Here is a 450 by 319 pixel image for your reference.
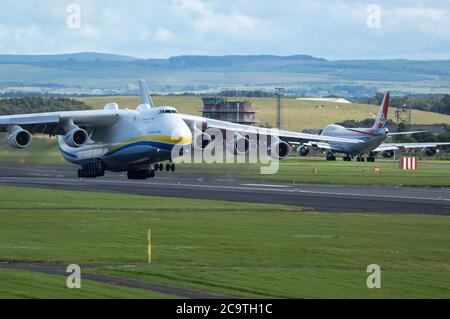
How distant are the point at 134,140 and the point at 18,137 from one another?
7407mm

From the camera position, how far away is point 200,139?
76750mm

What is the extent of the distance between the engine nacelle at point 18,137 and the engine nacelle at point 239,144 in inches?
634

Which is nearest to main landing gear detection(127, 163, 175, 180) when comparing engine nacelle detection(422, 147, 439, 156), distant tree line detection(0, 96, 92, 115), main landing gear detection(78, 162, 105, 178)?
main landing gear detection(78, 162, 105, 178)

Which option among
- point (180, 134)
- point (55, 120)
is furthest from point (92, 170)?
point (180, 134)

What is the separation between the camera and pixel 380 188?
237 feet

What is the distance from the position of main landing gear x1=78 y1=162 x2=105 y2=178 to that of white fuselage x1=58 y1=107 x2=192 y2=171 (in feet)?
1.43

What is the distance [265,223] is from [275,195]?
17424 mm

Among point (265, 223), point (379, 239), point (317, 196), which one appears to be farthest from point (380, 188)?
point (379, 239)

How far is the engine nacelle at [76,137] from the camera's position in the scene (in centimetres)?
7175

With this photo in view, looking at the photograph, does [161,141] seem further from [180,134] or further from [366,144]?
[366,144]

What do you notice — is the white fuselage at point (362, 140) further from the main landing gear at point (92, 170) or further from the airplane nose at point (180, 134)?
the airplane nose at point (180, 134)

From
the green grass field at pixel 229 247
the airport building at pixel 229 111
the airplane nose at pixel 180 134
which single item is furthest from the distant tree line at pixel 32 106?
the green grass field at pixel 229 247
